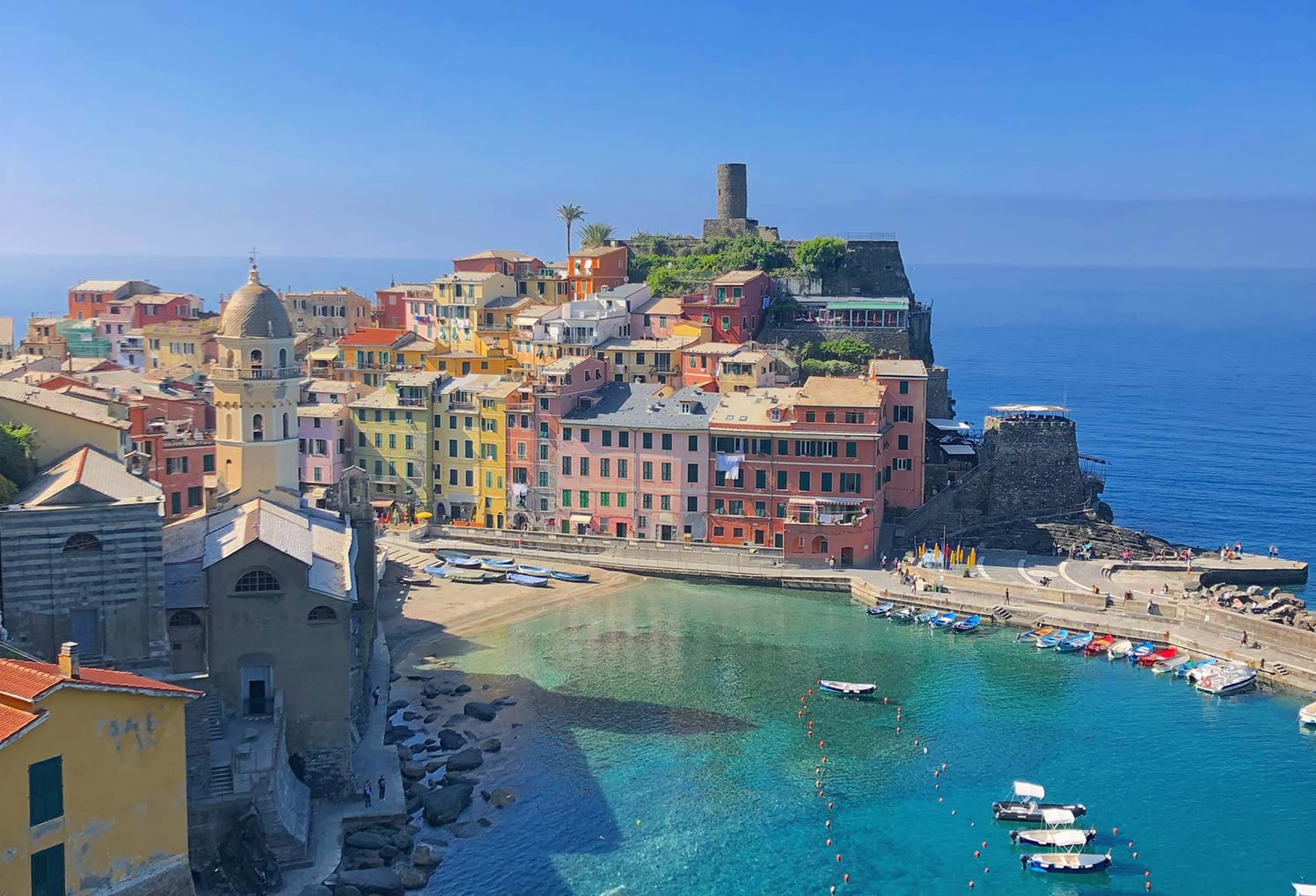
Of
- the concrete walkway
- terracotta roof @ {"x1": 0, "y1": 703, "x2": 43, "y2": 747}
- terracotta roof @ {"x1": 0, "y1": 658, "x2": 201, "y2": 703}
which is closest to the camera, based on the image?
terracotta roof @ {"x1": 0, "y1": 703, "x2": 43, "y2": 747}

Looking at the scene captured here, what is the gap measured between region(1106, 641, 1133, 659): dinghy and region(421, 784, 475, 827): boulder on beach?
31.0 m

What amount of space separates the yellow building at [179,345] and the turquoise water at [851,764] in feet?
155

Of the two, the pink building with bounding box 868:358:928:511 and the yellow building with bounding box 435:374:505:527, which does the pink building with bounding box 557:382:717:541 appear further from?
the pink building with bounding box 868:358:928:511

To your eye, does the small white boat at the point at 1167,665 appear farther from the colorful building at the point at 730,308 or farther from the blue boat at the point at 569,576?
the colorful building at the point at 730,308

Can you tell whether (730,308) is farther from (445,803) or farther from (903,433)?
(445,803)


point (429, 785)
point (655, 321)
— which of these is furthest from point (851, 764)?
point (655, 321)

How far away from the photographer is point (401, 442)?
262ft

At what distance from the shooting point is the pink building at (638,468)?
244 feet

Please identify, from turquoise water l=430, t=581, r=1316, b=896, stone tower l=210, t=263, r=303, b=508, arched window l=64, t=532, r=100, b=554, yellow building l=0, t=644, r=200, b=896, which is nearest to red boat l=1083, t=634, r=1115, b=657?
turquoise water l=430, t=581, r=1316, b=896

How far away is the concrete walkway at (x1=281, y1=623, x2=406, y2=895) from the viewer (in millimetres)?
35969

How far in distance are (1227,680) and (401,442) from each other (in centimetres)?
4803

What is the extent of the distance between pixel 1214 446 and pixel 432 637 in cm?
8954

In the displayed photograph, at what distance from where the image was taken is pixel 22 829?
88.0 ft

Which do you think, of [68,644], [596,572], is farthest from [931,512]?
[68,644]
